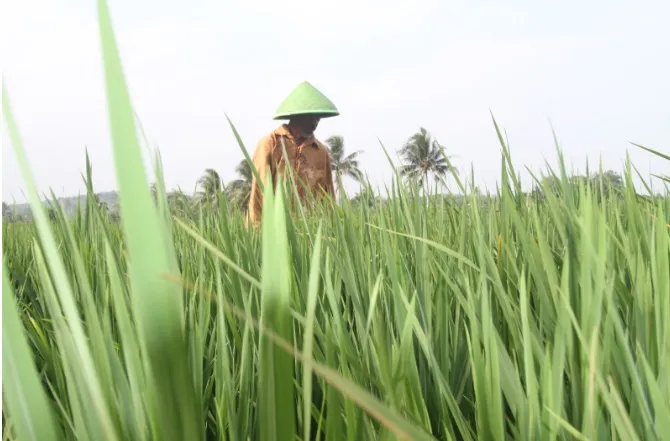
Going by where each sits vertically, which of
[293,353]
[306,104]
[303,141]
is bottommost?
[293,353]

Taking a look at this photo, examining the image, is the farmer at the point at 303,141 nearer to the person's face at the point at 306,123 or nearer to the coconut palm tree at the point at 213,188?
the person's face at the point at 306,123

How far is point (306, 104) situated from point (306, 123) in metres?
0.43

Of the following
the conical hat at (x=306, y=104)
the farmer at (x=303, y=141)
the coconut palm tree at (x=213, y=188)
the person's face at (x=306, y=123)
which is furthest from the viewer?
the conical hat at (x=306, y=104)

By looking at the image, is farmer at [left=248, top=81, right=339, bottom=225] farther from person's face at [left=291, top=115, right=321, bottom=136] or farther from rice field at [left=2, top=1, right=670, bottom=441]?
rice field at [left=2, top=1, right=670, bottom=441]

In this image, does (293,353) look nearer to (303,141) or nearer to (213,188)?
(213,188)

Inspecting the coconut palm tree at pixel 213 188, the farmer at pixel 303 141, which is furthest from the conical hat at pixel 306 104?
the coconut palm tree at pixel 213 188

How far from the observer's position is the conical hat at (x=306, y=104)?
434 centimetres

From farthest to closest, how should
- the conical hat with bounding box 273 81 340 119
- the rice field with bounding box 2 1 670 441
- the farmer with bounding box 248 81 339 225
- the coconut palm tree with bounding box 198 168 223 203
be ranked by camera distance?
the conical hat with bounding box 273 81 340 119, the farmer with bounding box 248 81 339 225, the coconut palm tree with bounding box 198 168 223 203, the rice field with bounding box 2 1 670 441

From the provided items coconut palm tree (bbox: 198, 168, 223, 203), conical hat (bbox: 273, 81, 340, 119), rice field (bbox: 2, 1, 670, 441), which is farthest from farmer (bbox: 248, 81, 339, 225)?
rice field (bbox: 2, 1, 670, 441)

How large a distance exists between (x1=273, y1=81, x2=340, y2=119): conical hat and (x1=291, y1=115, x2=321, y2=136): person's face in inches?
1.7

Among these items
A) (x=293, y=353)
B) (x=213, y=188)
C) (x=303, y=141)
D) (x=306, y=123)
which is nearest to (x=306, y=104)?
(x=306, y=123)

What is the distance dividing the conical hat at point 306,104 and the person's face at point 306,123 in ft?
0.14

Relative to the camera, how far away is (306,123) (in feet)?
13.8

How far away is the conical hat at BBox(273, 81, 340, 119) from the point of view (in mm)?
4344
